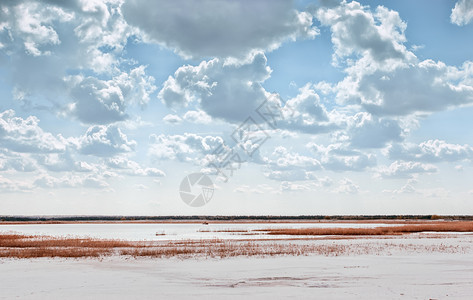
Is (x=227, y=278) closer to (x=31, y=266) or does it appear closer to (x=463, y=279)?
(x=463, y=279)

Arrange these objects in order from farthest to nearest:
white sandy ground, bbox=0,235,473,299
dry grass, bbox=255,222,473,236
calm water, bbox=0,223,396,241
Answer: dry grass, bbox=255,222,473,236 < calm water, bbox=0,223,396,241 < white sandy ground, bbox=0,235,473,299

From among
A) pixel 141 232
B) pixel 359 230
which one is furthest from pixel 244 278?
pixel 141 232

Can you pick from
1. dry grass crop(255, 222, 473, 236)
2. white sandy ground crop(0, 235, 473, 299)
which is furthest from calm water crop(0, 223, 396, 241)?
white sandy ground crop(0, 235, 473, 299)

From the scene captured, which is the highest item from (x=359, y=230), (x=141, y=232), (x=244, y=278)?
(x=244, y=278)

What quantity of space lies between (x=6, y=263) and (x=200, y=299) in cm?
1918

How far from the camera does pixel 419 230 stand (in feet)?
255

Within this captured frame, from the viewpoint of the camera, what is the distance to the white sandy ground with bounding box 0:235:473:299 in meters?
18.0

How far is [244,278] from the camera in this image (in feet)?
73.2

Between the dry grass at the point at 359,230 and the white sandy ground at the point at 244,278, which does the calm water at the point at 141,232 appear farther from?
the white sandy ground at the point at 244,278

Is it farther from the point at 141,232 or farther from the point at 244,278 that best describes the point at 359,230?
the point at 244,278

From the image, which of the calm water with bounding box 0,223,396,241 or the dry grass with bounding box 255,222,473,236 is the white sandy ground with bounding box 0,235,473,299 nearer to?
the calm water with bounding box 0,223,396,241

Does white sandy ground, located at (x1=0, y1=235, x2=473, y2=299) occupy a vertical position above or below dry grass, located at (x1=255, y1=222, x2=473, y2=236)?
above

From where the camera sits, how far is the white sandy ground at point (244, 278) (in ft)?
59.1

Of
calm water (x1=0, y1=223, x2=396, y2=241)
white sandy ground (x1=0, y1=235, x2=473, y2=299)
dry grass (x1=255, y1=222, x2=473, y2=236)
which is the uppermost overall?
white sandy ground (x1=0, y1=235, x2=473, y2=299)
